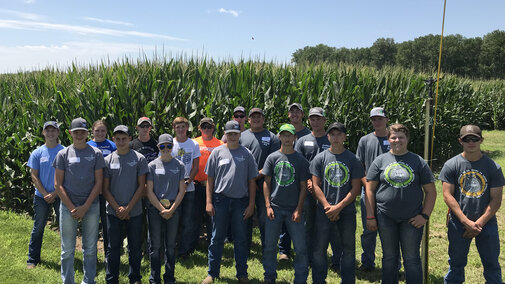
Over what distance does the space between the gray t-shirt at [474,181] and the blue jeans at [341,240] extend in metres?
1.09

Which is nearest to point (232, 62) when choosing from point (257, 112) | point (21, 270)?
point (257, 112)

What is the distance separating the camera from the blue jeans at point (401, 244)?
12.3 feet

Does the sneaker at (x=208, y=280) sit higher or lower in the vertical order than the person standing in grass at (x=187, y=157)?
lower

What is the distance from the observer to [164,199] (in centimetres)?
431

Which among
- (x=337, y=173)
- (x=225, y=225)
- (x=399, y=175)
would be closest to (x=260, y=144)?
(x=225, y=225)

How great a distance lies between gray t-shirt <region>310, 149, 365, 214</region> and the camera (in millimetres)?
4004

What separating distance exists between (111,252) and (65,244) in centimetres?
49

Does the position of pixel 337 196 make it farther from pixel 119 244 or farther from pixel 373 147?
pixel 119 244

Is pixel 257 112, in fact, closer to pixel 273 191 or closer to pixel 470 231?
pixel 273 191

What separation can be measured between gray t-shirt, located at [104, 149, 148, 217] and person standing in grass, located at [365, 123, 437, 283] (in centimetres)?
254

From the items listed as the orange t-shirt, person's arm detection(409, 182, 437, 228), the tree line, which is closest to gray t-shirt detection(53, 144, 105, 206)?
the orange t-shirt

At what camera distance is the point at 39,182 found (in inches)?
184

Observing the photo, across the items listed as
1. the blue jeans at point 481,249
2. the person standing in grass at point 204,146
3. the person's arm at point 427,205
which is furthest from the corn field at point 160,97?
the blue jeans at point 481,249

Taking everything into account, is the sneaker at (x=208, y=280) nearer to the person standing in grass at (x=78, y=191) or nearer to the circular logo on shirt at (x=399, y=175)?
the person standing in grass at (x=78, y=191)
